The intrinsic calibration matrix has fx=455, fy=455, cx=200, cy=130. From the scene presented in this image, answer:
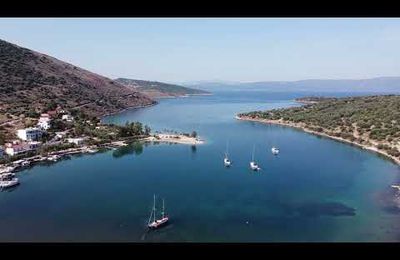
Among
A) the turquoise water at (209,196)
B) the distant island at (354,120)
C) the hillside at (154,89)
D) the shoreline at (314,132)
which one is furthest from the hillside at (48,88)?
the hillside at (154,89)

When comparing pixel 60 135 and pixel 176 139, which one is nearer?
pixel 60 135

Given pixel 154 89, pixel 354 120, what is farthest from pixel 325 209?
pixel 154 89

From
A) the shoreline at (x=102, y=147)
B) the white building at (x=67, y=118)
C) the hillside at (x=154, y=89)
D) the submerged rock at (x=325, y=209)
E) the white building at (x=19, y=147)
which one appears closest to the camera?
the submerged rock at (x=325, y=209)

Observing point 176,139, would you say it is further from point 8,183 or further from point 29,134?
point 8,183

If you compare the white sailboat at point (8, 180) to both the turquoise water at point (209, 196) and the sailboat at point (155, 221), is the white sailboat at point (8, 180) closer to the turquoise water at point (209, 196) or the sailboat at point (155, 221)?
the turquoise water at point (209, 196)
